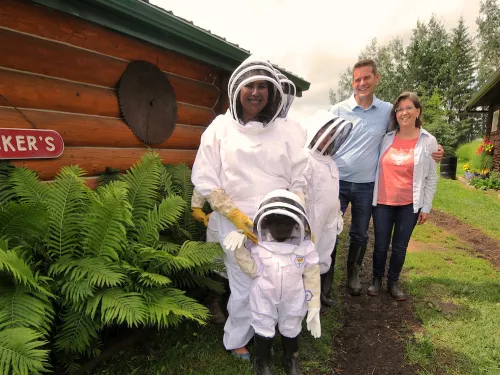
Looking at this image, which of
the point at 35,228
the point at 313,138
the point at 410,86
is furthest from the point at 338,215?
the point at 410,86

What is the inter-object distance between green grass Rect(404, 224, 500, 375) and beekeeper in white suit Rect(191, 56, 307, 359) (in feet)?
5.68

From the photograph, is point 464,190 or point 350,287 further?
point 464,190

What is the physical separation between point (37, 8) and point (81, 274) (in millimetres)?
2285

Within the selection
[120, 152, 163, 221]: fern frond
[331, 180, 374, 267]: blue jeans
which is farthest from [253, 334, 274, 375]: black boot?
[331, 180, 374, 267]: blue jeans

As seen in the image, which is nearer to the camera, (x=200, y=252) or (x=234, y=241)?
(x=234, y=241)

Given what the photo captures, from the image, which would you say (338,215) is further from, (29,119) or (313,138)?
(29,119)

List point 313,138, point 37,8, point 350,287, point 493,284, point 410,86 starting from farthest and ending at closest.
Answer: point 410,86 < point 493,284 < point 350,287 < point 313,138 < point 37,8

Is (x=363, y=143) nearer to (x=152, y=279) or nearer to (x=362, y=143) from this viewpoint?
(x=362, y=143)

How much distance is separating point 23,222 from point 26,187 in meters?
0.48

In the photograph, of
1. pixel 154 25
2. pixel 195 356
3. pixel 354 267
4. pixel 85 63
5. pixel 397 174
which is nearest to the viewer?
pixel 195 356

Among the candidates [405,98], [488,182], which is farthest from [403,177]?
[488,182]

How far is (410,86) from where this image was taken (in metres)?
44.0

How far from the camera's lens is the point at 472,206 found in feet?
30.9

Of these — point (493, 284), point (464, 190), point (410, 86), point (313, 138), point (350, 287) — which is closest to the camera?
point (313, 138)
